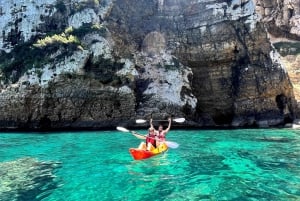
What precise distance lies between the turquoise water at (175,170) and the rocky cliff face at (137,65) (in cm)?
1074

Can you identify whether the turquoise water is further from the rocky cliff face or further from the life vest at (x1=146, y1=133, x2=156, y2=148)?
the rocky cliff face

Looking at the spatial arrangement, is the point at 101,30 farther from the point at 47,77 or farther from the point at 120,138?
the point at 120,138

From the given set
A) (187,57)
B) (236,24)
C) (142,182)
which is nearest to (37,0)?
(187,57)

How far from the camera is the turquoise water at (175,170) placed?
37.7 feet

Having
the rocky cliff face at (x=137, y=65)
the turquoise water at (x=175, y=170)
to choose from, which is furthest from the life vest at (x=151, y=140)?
the rocky cliff face at (x=137, y=65)

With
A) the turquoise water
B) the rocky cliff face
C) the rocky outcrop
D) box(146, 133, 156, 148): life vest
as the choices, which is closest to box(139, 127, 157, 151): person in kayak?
box(146, 133, 156, 148): life vest

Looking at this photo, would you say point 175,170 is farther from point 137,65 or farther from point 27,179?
point 137,65

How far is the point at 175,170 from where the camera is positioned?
49.6 ft

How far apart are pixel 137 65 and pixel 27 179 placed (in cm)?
2609

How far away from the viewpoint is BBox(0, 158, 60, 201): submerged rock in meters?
11.3

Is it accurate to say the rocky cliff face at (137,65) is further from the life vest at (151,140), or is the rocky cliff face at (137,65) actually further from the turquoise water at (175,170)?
the life vest at (151,140)

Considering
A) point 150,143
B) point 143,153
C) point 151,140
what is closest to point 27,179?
point 143,153

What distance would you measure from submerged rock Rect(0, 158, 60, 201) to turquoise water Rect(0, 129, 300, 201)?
0.23 meters

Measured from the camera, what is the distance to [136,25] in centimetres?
4125
